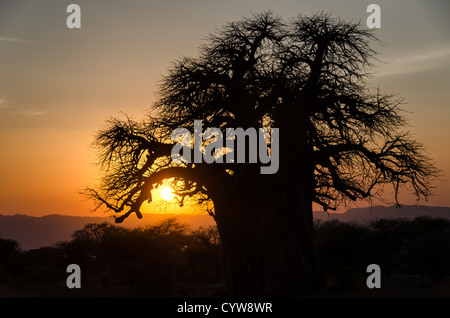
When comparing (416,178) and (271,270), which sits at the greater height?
(416,178)

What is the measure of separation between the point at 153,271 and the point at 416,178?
2053cm

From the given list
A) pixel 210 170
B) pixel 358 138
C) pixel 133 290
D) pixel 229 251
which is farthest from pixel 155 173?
pixel 133 290

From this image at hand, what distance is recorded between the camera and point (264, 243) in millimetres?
15812

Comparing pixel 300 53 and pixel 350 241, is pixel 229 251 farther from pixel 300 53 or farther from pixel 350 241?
pixel 350 241

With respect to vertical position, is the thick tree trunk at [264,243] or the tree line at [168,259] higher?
the thick tree trunk at [264,243]

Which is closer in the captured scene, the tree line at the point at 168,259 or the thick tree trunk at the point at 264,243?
the thick tree trunk at the point at 264,243

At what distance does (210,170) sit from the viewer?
1579 centimetres

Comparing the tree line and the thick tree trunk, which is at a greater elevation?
the thick tree trunk

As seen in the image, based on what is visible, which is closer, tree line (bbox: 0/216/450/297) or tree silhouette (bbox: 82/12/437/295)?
tree silhouette (bbox: 82/12/437/295)

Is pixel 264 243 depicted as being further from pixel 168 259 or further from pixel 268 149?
pixel 168 259

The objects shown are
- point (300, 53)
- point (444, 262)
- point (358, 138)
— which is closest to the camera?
point (358, 138)

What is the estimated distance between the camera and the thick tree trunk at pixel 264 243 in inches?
618

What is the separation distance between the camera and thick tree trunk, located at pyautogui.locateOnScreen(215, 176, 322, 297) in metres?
15.7

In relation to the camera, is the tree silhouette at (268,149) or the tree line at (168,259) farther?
the tree line at (168,259)
